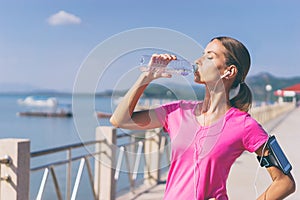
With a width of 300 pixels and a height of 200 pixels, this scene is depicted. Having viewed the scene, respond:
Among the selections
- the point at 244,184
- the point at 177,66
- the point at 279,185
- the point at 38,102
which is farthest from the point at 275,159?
the point at 38,102

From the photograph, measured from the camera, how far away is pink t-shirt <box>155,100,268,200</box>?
162 centimetres

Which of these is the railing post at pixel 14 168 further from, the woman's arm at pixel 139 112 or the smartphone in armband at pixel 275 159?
the smartphone in armband at pixel 275 159

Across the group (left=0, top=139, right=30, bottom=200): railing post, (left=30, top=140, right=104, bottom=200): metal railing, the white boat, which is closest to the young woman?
(left=0, top=139, right=30, bottom=200): railing post

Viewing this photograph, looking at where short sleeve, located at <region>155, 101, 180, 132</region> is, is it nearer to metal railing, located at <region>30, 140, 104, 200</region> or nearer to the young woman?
the young woman

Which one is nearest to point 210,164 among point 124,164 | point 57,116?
point 124,164

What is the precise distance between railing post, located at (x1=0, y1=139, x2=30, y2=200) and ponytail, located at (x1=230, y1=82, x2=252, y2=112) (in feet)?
7.83

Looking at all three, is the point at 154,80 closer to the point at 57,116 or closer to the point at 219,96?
the point at 219,96

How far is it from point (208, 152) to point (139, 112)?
349mm

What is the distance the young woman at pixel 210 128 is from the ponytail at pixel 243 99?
0.03 m

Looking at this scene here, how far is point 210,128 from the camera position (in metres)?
1.66

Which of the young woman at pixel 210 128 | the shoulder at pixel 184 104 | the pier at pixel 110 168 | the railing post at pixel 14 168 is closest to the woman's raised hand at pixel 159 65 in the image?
the young woman at pixel 210 128

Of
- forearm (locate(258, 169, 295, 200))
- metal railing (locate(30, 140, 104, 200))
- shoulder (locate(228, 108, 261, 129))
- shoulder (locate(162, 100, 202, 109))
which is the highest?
shoulder (locate(162, 100, 202, 109))

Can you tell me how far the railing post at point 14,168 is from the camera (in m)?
3.76

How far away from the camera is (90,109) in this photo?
1.74 meters
